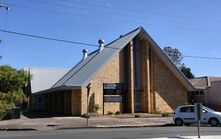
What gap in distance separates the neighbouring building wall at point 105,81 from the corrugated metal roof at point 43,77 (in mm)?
19383

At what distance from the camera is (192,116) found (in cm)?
2825

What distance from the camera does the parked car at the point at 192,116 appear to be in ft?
90.8

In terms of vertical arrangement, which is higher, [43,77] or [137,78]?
[43,77]

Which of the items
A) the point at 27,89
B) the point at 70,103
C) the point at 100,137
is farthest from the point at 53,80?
the point at 100,137

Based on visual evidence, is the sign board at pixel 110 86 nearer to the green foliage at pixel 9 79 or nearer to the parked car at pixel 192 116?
the parked car at pixel 192 116

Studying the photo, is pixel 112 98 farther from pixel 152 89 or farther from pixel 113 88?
pixel 152 89

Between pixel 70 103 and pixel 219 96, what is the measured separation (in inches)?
802

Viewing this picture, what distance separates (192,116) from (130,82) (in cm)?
1207

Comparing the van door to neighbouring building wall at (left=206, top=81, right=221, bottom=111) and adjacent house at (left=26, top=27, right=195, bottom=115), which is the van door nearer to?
adjacent house at (left=26, top=27, right=195, bottom=115)

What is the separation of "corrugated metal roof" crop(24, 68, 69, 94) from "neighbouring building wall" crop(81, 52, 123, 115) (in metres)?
19.4

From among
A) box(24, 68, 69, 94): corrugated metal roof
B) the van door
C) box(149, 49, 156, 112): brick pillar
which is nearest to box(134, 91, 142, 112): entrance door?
box(149, 49, 156, 112): brick pillar

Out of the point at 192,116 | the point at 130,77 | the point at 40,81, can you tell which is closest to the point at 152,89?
the point at 130,77

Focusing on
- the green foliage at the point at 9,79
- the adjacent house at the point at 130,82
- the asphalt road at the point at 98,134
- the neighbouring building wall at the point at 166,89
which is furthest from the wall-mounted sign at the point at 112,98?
the asphalt road at the point at 98,134

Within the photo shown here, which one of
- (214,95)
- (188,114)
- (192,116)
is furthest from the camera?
(214,95)
